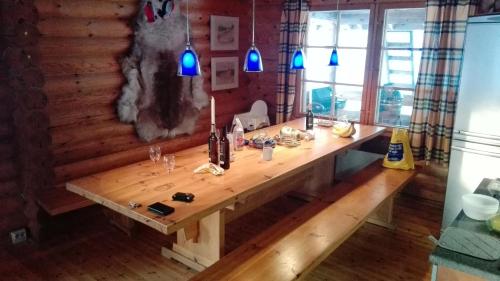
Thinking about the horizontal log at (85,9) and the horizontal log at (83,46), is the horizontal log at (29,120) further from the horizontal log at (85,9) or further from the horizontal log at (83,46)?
the horizontal log at (85,9)

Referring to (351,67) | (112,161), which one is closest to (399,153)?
(351,67)

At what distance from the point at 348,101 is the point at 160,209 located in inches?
122

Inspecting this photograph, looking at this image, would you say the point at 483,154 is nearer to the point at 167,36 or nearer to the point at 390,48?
the point at 390,48

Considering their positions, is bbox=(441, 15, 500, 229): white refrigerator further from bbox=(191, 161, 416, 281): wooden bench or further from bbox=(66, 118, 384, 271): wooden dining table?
bbox=(66, 118, 384, 271): wooden dining table

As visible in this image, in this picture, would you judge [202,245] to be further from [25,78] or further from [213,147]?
[25,78]

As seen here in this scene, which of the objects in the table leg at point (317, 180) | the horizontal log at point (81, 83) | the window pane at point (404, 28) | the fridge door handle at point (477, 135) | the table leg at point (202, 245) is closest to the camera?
the table leg at point (202, 245)

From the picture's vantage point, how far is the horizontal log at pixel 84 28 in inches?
122

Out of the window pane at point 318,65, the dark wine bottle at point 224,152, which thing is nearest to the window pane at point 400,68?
the window pane at point 318,65

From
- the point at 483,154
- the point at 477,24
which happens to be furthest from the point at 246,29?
the point at 483,154

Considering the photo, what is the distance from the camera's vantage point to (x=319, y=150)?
3.19 meters

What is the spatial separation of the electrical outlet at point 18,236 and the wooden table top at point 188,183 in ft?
4.05

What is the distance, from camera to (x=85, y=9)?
10.9 feet

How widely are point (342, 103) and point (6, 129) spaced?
3.38 m

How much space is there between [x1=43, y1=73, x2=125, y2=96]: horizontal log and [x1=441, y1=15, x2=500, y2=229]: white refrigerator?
2.98m
